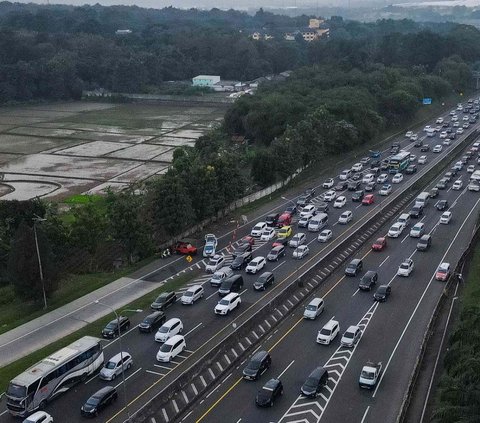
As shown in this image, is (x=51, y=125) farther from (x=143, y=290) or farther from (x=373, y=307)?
(x=373, y=307)

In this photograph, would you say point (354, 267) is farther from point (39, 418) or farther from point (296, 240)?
point (39, 418)

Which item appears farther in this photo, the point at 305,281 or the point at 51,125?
the point at 51,125

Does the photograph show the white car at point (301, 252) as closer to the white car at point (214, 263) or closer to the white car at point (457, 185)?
the white car at point (214, 263)

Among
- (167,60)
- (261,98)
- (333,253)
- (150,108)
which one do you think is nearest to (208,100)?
(150,108)

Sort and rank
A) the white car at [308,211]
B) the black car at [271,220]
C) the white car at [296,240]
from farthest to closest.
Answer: the white car at [308,211] < the black car at [271,220] < the white car at [296,240]

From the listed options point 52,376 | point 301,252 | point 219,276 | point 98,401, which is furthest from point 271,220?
point 98,401

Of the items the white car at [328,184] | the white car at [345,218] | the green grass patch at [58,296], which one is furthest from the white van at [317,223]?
the green grass patch at [58,296]

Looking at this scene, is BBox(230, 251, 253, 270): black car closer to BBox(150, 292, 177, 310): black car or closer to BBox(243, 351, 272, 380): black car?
BBox(150, 292, 177, 310): black car

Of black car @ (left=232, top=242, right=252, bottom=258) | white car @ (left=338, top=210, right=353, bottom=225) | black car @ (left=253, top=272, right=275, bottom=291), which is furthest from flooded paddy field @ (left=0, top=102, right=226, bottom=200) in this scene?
black car @ (left=253, top=272, right=275, bottom=291)
